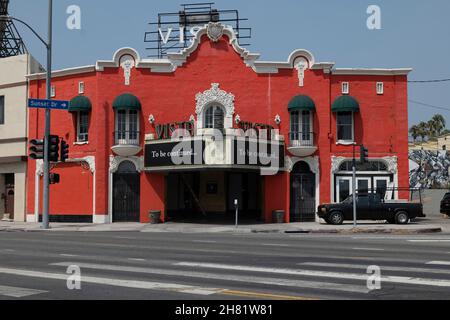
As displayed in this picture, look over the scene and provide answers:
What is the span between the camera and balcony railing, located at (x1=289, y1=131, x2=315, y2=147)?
32344 mm

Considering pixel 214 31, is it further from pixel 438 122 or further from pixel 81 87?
pixel 438 122

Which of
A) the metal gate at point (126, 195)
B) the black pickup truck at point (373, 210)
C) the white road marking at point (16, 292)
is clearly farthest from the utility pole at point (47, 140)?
the white road marking at point (16, 292)

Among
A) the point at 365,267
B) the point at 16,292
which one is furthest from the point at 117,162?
the point at 16,292

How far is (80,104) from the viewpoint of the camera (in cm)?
3247

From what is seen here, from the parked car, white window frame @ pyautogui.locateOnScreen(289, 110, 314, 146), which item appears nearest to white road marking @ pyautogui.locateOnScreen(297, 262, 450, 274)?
white window frame @ pyautogui.locateOnScreen(289, 110, 314, 146)

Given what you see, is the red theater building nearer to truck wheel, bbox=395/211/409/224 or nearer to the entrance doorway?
the entrance doorway

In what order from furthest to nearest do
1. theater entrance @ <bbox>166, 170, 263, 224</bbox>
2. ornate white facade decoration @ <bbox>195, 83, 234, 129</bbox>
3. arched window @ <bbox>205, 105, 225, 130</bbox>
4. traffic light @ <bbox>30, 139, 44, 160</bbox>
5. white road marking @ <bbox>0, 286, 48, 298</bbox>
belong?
1. theater entrance @ <bbox>166, 170, 263, 224</bbox>
2. ornate white facade decoration @ <bbox>195, 83, 234, 129</bbox>
3. arched window @ <bbox>205, 105, 225, 130</bbox>
4. traffic light @ <bbox>30, 139, 44, 160</bbox>
5. white road marking @ <bbox>0, 286, 48, 298</bbox>

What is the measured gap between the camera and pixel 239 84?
107 ft

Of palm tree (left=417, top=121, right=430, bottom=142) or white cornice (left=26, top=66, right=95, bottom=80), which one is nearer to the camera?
white cornice (left=26, top=66, right=95, bottom=80)

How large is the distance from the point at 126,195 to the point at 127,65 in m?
7.29

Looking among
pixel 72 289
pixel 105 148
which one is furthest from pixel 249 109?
pixel 72 289

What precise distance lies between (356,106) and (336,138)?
2099mm

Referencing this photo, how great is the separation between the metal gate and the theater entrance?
2708 mm

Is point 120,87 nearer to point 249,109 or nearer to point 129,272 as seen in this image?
point 249,109
